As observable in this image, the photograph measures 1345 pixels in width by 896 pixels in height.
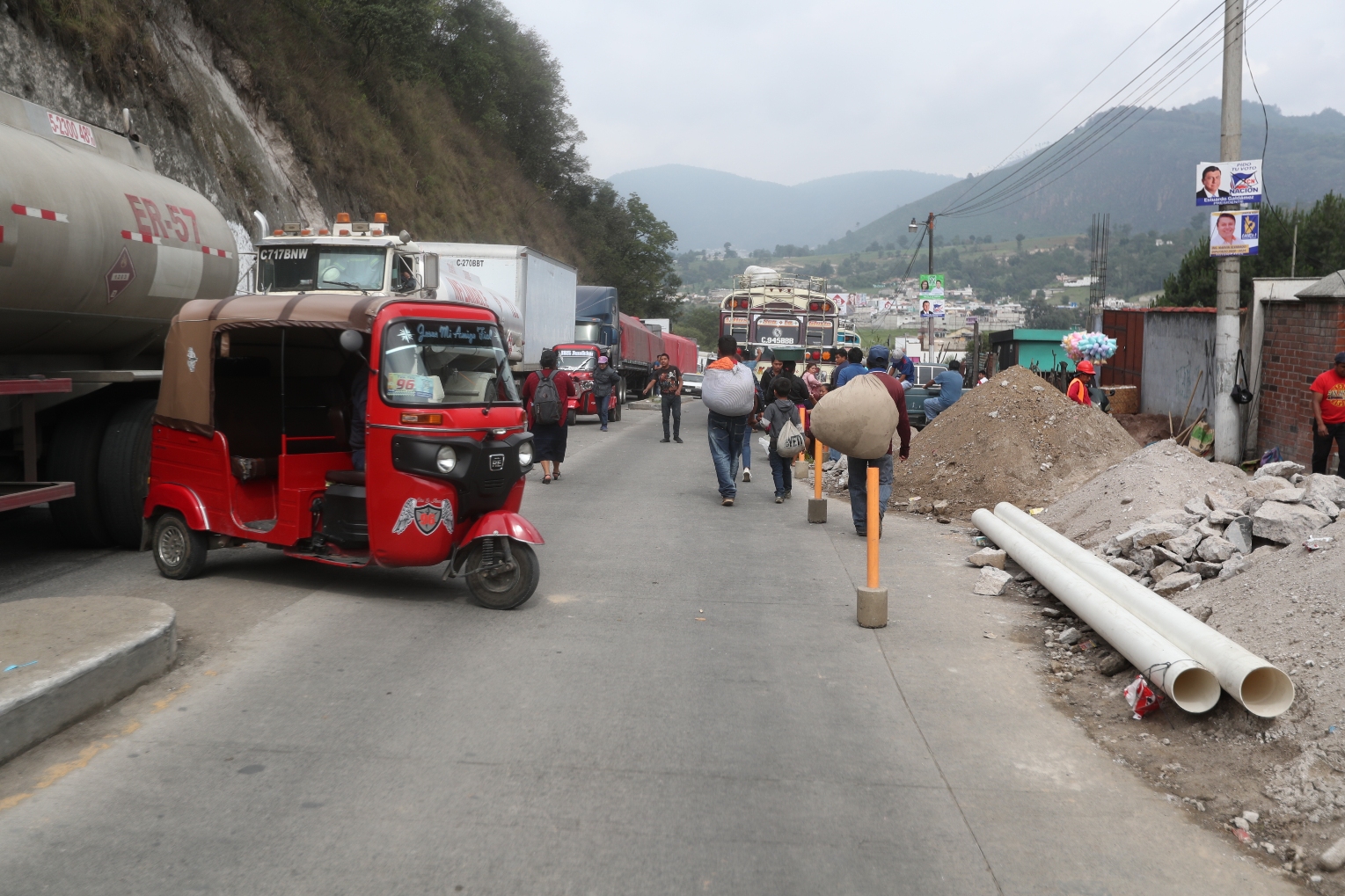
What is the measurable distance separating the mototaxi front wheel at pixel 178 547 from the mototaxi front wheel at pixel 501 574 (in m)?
2.23

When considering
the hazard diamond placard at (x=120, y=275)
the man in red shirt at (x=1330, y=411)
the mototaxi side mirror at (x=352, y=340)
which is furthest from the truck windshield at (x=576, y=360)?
the mototaxi side mirror at (x=352, y=340)

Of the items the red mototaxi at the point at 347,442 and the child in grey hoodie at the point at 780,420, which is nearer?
the red mototaxi at the point at 347,442

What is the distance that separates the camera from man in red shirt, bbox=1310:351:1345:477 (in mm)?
12469

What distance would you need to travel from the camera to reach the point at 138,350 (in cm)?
984

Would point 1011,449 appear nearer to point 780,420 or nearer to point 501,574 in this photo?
point 780,420

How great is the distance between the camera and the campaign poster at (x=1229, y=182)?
13.9m

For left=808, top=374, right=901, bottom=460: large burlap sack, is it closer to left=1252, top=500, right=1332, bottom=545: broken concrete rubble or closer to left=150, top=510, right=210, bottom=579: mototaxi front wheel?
left=1252, top=500, right=1332, bottom=545: broken concrete rubble

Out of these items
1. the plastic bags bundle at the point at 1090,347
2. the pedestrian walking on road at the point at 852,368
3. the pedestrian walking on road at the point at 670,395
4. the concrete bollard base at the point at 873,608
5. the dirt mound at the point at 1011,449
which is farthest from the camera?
the pedestrian walking on road at the point at 670,395

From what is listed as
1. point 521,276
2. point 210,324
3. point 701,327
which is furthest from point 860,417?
point 701,327

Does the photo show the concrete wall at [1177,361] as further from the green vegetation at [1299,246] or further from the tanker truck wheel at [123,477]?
the green vegetation at [1299,246]

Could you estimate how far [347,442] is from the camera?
8.67 m

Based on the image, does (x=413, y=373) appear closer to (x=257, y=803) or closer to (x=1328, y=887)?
(x=257, y=803)

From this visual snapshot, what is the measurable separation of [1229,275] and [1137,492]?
18.4 feet

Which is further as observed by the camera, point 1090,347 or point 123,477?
point 1090,347
